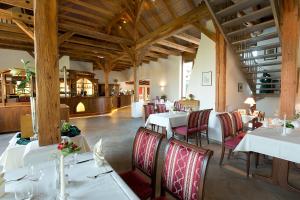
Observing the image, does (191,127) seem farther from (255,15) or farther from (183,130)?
(255,15)

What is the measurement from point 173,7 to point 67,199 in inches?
249

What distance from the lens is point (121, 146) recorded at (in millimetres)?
4109

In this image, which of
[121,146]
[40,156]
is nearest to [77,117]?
[121,146]

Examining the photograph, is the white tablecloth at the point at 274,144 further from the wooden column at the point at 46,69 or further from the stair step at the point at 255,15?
the wooden column at the point at 46,69

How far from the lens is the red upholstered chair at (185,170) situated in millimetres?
1230

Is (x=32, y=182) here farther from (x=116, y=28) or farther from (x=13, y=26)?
(x=116, y=28)

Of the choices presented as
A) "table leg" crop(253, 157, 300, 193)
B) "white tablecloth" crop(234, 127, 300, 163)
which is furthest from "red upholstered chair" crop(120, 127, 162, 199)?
"table leg" crop(253, 157, 300, 193)

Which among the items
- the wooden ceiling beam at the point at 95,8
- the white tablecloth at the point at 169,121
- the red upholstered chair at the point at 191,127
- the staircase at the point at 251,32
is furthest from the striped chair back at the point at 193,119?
the wooden ceiling beam at the point at 95,8

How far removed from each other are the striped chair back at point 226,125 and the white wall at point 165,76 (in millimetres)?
6599

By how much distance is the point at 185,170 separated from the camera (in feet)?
4.40

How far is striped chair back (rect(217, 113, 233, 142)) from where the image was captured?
296 centimetres

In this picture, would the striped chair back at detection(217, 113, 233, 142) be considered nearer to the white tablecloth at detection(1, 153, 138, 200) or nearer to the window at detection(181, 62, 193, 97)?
the white tablecloth at detection(1, 153, 138, 200)

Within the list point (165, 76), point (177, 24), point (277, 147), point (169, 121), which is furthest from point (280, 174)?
point (165, 76)

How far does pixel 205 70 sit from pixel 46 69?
4365mm
